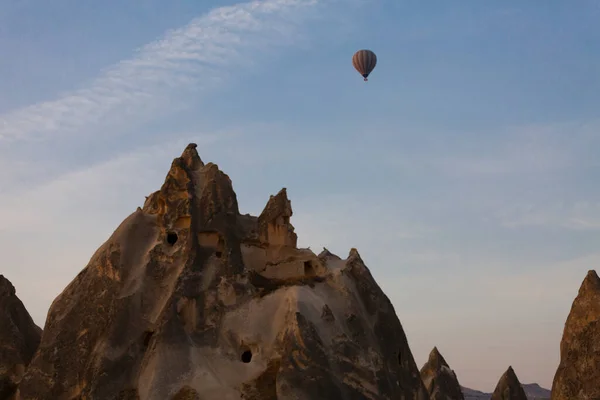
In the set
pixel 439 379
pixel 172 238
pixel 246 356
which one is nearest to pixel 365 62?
pixel 439 379

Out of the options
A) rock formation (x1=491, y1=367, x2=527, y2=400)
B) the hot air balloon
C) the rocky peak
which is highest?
the hot air balloon

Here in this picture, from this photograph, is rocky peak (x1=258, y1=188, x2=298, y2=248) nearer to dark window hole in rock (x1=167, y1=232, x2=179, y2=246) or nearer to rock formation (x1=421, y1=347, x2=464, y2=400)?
dark window hole in rock (x1=167, y1=232, x2=179, y2=246)

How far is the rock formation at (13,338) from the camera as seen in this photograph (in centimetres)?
3094

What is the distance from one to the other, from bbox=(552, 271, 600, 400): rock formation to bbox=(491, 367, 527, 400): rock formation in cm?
1356

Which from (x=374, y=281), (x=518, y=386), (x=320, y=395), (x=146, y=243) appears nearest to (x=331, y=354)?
(x=320, y=395)

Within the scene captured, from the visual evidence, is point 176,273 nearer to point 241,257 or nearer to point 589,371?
point 241,257

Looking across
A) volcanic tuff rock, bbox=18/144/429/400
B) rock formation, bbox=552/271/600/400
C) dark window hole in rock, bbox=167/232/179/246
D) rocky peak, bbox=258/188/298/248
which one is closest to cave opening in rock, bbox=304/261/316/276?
volcanic tuff rock, bbox=18/144/429/400

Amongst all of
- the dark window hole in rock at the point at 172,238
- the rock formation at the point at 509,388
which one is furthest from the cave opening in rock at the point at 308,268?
the rock formation at the point at 509,388

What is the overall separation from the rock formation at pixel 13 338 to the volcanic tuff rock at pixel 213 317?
1953mm

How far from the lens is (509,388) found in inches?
1797

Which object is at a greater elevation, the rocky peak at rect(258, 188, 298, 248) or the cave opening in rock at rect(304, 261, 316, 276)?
the rocky peak at rect(258, 188, 298, 248)

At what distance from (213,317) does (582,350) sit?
44.6ft

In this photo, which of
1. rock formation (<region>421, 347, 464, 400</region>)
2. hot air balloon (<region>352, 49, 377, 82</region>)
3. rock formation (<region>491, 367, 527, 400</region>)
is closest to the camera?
rock formation (<region>421, 347, 464, 400</region>)

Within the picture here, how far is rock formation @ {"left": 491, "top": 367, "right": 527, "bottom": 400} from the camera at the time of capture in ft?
149
